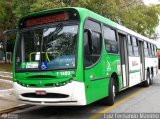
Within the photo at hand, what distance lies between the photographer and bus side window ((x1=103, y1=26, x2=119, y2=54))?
1013 centimetres

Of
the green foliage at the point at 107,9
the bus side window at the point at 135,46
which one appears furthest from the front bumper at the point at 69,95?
the green foliage at the point at 107,9

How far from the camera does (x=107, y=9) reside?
20.0m

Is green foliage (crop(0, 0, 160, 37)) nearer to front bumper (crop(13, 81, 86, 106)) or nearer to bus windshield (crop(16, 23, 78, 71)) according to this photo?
bus windshield (crop(16, 23, 78, 71))

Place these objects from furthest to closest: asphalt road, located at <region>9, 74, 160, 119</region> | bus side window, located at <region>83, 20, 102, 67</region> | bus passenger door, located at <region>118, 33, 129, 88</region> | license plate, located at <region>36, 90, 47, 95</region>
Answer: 1. bus passenger door, located at <region>118, 33, 129, 88</region>
2. asphalt road, located at <region>9, 74, 160, 119</region>
3. bus side window, located at <region>83, 20, 102, 67</region>
4. license plate, located at <region>36, 90, 47, 95</region>

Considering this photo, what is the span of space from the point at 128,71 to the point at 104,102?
8.55 feet

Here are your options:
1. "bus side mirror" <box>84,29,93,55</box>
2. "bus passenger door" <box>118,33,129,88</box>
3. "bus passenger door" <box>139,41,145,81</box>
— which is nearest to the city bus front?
"bus side mirror" <box>84,29,93,55</box>

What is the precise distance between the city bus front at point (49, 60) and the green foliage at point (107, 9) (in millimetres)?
9508

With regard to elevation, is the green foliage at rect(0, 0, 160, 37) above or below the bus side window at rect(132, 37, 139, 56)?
above

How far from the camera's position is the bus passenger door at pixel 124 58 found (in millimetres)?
11879

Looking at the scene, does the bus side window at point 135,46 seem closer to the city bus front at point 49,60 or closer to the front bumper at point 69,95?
the city bus front at point 49,60

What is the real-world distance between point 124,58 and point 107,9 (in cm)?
835

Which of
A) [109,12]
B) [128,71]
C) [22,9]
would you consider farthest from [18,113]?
[22,9]

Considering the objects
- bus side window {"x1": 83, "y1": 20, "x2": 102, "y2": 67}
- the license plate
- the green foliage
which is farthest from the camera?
the green foliage

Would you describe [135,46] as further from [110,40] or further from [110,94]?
[110,94]
